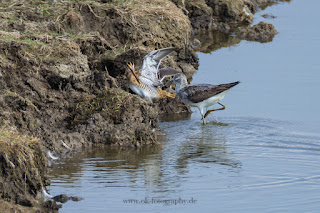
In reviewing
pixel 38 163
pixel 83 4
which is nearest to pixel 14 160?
pixel 38 163

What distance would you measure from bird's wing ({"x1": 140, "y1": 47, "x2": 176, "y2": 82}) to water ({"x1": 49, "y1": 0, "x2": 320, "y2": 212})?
115cm

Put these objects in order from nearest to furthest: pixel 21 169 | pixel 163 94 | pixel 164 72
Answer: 1. pixel 21 169
2. pixel 163 94
3. pixel 164 72

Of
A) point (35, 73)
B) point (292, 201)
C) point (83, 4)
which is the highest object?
point (83, 4)

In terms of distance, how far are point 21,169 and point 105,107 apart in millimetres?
3825

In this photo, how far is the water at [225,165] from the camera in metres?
8.10

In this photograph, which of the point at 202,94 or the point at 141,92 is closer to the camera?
the point at 141,92

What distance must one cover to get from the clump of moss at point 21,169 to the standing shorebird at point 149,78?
5.16 meters

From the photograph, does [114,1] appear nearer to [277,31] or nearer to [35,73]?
[35,73]

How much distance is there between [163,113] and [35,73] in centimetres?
342

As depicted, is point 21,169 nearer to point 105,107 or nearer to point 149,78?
point 105,107

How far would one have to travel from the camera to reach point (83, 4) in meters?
14.9

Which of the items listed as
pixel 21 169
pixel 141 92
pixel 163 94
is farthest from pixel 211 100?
pixel 21 169

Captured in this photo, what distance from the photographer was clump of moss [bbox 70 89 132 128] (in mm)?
11062

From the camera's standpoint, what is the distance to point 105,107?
1111 cm
